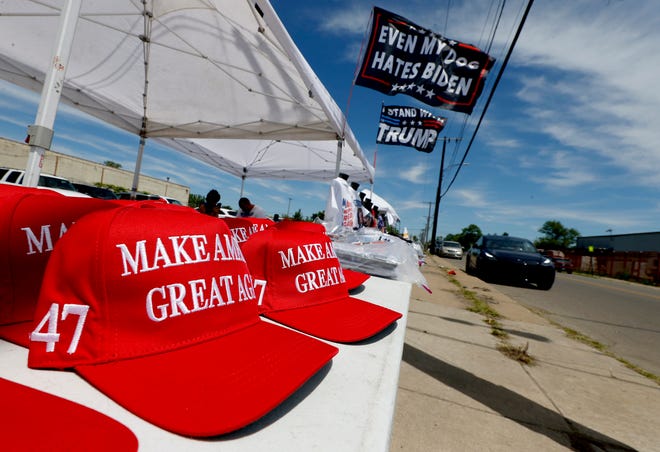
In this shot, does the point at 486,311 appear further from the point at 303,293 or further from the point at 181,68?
the point at 181,68

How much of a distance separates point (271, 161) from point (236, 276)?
7.74 meters

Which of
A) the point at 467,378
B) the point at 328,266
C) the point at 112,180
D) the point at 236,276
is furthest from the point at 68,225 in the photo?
the point at 112,180

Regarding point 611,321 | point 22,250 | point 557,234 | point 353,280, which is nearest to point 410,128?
point 611,321

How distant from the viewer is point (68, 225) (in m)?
0.93

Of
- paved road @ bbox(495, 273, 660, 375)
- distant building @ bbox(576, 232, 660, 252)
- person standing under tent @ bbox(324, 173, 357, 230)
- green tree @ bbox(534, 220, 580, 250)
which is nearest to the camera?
paved road @ bbox(495, 273, 660, 375)

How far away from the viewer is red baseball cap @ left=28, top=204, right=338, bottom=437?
0.59 meters

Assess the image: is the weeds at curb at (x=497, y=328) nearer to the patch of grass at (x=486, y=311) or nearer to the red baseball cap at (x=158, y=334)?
the patch of grass at (x=486, y=311)

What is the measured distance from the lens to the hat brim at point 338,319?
1096 mm

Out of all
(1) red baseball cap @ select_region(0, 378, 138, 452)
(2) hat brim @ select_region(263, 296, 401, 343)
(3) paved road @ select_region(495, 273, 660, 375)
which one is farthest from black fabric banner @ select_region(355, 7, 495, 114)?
(1) red baseball cap @ select_region(0, 378, 138, 452)

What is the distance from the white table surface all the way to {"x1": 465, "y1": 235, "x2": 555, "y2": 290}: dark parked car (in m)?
8.04

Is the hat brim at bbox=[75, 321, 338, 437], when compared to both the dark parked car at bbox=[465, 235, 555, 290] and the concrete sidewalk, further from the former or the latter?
the dark parked car at bbox=[465, 235, 555, 290]

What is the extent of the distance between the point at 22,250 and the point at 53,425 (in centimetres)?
60

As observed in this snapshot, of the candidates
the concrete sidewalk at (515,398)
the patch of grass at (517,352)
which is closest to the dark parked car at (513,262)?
the concrete sidewalk at (515,398)

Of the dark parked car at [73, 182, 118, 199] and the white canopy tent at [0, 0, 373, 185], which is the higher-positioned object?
the white canopy tent at [0, 0, 373, 185]
